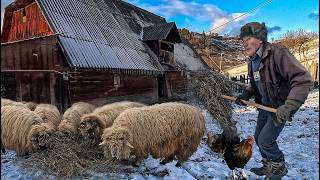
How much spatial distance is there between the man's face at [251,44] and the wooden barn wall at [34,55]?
9637mm

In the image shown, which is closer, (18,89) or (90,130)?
(90,130)

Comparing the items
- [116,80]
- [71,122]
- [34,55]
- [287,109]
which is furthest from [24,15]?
[287,109]

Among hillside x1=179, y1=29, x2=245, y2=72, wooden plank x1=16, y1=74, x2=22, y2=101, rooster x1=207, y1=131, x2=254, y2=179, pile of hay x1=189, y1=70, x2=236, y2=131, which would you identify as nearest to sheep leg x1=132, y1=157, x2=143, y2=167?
rooster x1=207, y1=131, x2=254, y2=179

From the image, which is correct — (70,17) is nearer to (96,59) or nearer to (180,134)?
(96,59)

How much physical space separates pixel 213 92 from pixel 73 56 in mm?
5663

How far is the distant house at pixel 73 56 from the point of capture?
41.5ft

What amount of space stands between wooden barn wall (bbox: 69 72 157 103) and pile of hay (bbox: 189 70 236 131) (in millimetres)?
5155

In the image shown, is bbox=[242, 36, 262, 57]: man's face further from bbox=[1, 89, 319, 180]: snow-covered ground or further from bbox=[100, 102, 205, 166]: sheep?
bbox=[100, 102, 205, 166]: sheep

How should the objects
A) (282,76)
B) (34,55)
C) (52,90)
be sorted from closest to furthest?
(282,76), (52,90), (34,55)

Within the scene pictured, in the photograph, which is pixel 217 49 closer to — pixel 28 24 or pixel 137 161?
pixel 28 24

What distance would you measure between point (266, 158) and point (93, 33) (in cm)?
1230

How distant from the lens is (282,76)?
3.88m

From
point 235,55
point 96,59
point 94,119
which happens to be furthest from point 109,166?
point 235,55

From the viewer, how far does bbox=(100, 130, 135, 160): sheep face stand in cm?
559
